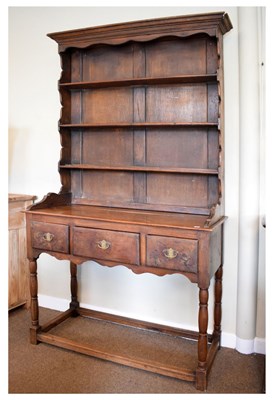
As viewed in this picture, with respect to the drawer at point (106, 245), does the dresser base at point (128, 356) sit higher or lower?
lower

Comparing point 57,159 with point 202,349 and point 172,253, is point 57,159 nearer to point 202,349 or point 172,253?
point 172,253

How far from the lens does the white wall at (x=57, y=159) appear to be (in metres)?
2.25

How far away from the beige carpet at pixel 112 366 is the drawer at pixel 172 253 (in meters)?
0.67

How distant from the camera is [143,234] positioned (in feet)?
6.42

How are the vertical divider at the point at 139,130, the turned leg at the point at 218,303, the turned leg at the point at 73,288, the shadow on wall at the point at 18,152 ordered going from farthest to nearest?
the shadow on wall at the point at 18,152 < the turned leg at the point at 73,288 < the vertical divider at the point at 139,130 < the turned leg at the point at 218,303

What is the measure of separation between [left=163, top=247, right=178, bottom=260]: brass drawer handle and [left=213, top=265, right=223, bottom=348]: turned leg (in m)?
0.53

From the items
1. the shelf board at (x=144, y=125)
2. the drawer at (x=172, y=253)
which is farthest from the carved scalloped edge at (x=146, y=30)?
the drawer at (x=172, y=253)

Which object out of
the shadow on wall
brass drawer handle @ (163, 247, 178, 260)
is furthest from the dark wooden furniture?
the shadow on wall

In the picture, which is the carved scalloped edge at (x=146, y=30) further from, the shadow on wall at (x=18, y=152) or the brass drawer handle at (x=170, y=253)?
the brass drawer handle at (x=170, y=253)

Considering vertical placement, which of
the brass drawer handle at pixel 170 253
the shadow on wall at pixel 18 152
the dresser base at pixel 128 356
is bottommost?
the dresser base at pixel 128 356

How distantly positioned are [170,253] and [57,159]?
137cm

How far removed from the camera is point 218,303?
2307 millimetres
